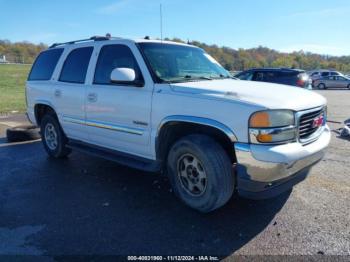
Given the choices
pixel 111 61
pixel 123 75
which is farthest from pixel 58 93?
pixel 123 75

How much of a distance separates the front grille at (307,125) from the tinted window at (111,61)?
2127mm

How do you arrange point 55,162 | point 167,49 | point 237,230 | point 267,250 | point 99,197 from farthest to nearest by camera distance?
point 55,162
point 167,49
point 99,197
point 237,230
point 267,250

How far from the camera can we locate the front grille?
132 inches

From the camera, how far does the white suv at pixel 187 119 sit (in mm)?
3148

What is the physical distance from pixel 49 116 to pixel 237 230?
14.0 ft

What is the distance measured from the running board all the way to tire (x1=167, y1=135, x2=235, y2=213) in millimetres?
260

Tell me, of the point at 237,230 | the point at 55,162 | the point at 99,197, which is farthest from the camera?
the point at 55,162

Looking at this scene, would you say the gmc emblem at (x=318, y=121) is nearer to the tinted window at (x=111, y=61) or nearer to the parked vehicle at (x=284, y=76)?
the tinted window at (x=111, y=61)

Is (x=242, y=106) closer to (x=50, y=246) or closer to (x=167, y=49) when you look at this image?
A: (x=167, y=49)

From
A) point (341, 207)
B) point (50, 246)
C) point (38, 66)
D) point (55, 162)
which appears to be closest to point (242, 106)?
point (341, 207)

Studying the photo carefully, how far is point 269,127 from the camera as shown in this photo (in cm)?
309

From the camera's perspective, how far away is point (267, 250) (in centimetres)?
298

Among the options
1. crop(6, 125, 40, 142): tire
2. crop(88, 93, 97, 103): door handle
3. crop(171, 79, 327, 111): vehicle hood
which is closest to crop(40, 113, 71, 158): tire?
crop(88, 93, 97, 103): door handle

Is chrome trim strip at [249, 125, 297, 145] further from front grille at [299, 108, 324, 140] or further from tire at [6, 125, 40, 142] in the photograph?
tire at [6, 125, 40, 142]
